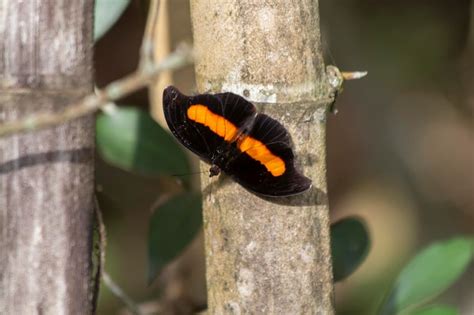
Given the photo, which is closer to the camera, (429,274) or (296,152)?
(296,152)

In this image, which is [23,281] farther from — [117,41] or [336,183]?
[336,183]

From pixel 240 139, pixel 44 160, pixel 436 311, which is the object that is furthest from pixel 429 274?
pixel 44 160

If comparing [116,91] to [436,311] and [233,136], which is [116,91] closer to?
[233,136]

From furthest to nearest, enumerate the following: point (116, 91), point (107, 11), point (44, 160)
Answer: point (107, 11), point (44, 160), point (116, 91)

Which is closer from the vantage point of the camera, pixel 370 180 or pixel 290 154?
pixel 290 154

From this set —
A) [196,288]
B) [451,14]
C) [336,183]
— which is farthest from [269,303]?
[336,183]

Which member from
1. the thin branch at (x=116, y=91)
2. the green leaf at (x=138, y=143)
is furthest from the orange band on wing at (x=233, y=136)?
the green leaf at (x=138, y=143)

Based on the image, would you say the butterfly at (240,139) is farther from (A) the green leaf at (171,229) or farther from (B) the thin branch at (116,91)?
(A) the green leaf at (171,229)
